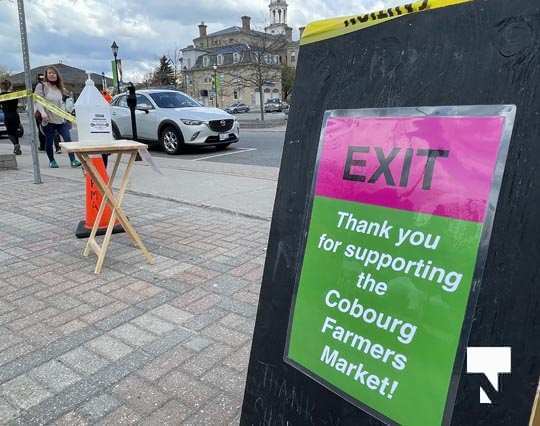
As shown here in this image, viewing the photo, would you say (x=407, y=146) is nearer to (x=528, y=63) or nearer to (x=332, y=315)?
(x=528, y=63)

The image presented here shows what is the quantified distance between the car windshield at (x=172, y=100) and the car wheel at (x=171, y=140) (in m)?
0.79

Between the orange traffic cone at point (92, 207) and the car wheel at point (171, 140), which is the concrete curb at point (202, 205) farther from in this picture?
the car wheel at point (171, 140)

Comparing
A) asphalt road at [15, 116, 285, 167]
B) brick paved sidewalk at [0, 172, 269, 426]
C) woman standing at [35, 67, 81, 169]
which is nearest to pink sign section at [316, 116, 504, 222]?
brick paved sidewalk at [0, 172, 269, 426]

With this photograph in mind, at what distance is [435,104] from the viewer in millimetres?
1227

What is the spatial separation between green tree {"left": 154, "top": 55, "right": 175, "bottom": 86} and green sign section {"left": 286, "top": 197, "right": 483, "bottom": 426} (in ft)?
235

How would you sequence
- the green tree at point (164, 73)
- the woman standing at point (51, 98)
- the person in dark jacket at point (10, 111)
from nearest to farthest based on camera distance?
the woman standing at point (51, 98), the person in dark jacket at point (10, 111), the green tree at point (164, 73)

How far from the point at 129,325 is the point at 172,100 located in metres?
10.6

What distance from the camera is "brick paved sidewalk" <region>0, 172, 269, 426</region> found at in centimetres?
223

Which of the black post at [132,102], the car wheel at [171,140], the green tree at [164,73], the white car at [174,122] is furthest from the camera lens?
the green tree at [164,73]

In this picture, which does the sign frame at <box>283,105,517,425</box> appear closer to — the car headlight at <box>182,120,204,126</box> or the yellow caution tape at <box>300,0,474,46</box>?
the yellow caution tape at <box>300,0,474,46</box>

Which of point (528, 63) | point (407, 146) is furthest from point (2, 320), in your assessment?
point (528, 63)

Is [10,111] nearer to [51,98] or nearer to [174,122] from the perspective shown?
[51,98]

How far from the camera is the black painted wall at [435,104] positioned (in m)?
1.06

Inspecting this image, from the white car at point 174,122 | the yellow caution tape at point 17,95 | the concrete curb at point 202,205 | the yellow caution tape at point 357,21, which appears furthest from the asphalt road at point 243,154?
the yellow caution tape at point 357,21
